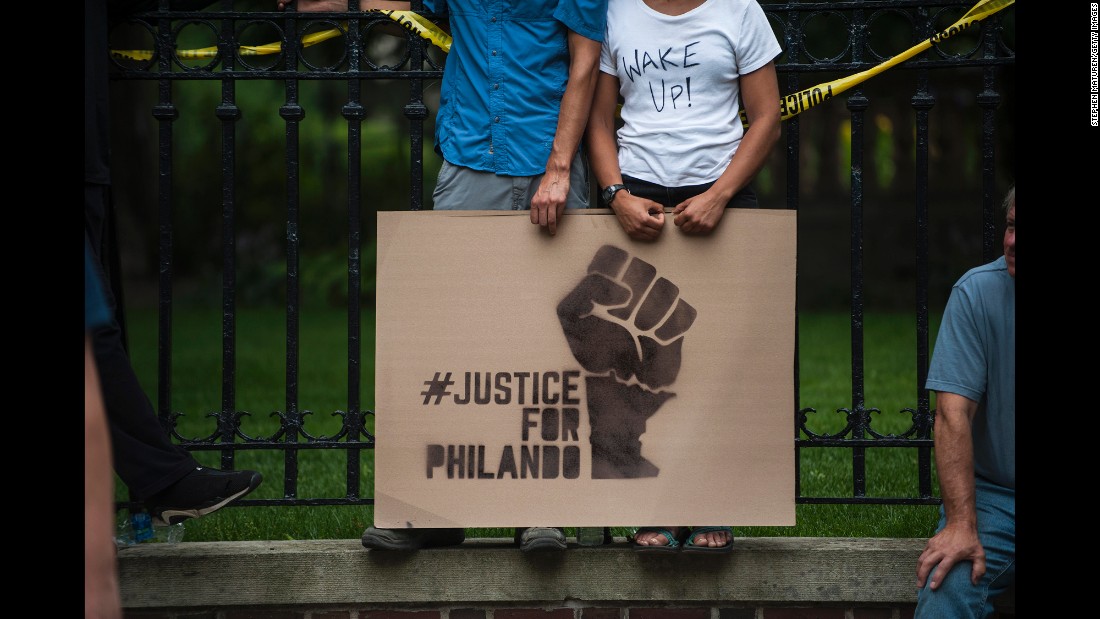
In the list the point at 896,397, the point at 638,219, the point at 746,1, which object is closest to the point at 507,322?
the point at 638,219

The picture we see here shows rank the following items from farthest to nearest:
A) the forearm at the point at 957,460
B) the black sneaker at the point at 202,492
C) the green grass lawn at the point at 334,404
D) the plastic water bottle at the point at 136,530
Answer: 1. the green grass lawn at the point at 334,404
2. the plastic water bottle at the point at 136,530
3. the black sneaker at the point at 202,492
4. the forearm at the point at 957,460

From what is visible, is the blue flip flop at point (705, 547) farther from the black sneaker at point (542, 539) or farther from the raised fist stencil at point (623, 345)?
the black sneaker at point (542, 539)

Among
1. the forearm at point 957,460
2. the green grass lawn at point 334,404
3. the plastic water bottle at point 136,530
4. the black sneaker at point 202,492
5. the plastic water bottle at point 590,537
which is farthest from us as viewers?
the green grass lawn at point 334,404

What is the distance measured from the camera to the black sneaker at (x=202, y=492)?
3275 millimetres

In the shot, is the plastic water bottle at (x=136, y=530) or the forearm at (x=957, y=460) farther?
the plastic water bottle at (x=136, y=530)

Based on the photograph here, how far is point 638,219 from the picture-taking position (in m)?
3.27

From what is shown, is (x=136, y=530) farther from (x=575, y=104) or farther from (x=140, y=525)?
(x=575, y=104)

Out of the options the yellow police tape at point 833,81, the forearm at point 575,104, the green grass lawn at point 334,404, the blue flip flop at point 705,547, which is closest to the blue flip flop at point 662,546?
the blue flip flop at point 705,547

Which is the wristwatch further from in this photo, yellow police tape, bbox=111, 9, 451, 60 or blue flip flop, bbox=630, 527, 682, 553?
blue flip flop, bbox=630, 527, 682, 553

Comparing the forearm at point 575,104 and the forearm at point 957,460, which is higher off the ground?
the forearm at point 575,104

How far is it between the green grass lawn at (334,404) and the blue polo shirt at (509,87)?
906 millimetres

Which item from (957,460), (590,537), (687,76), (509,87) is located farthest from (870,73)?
(590,537)

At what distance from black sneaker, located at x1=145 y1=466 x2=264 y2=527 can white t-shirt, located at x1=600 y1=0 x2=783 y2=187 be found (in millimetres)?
1428

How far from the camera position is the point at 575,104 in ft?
11.0
